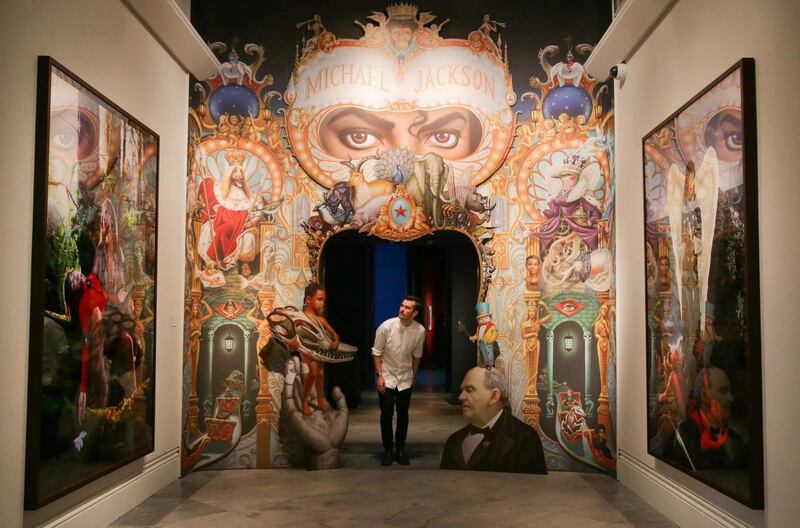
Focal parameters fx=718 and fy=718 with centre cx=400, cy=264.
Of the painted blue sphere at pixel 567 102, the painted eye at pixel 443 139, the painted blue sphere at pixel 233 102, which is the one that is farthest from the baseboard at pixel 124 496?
the painted blue sphere at pixel 567 102

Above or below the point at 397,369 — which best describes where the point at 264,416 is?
below

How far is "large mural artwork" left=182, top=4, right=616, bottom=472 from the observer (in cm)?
711

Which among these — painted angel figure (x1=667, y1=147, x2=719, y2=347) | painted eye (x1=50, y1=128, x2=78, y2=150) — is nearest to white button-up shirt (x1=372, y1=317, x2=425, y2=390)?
painted angel figure (x1=667, y1=147, x2=719, y2=347)

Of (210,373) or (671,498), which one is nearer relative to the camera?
(671,498)

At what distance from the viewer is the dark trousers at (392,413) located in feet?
23.7

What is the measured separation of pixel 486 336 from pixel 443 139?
205 cm

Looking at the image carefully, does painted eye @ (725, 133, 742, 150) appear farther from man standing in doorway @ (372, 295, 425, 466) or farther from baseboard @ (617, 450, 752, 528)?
man standing in doorway @ (372, 295, 425, 466)

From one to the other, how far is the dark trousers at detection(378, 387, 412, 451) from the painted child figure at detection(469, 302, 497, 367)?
85 cm

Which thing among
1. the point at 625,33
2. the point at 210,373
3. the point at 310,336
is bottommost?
the point at 210,373

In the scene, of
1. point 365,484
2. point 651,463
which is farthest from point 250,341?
point 651,463

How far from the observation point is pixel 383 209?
7.31m

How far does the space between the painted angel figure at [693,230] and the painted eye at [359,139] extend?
3.15m

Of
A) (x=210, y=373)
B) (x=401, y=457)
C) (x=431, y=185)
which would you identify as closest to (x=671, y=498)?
(x=401, y=457)

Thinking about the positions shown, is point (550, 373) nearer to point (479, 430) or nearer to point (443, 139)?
point (479, 430)
